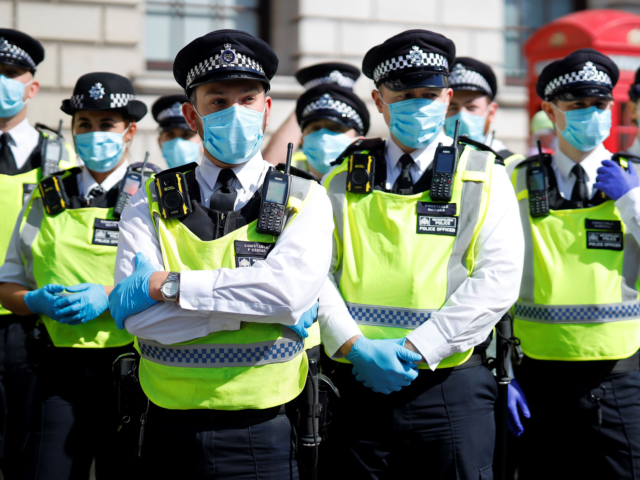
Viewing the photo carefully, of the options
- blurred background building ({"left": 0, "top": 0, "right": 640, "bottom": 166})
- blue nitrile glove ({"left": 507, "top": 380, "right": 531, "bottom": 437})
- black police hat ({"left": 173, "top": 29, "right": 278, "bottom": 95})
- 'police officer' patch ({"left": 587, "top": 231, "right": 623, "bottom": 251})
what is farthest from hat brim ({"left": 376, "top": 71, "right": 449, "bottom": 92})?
blurred background building ({"left": 0, "top": 0, "right": 640, "bottom": 166})

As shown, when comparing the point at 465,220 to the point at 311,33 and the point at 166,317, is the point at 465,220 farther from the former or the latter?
the point at 311,33

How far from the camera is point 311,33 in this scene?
8.20 meters

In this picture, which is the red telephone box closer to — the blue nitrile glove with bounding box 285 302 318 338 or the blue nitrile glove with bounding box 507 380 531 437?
the blue nitrile glove with bounding box 507 380 531 437

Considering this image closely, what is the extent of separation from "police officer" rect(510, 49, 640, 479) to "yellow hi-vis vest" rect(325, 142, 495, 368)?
28.8 inches

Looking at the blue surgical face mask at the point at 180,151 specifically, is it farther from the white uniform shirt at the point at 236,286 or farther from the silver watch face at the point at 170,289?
the silver watch face at the point at 170,289

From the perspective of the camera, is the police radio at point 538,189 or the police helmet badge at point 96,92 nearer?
the police radio at point 538,189

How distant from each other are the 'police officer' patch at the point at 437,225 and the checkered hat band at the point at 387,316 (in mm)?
344

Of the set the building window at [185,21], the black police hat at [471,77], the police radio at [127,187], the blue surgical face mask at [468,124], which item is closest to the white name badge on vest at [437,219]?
the police radio at [127,187]

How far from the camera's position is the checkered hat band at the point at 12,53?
4.63 metres

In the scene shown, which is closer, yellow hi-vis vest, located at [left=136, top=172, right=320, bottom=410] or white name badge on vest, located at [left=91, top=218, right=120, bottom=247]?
yellow hi-vis vest, located at [left=136, top=172, right=320, bottom=410]

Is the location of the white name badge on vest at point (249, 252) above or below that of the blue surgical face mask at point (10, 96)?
below

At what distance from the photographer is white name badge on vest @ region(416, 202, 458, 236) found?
9.97 ft

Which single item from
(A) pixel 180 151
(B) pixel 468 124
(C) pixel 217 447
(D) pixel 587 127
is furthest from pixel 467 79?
(C) pixel 217 447

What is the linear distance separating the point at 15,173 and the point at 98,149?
3.25ft
